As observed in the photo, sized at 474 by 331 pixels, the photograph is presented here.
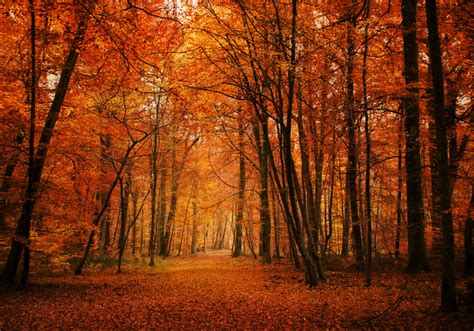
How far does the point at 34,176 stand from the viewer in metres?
9.05

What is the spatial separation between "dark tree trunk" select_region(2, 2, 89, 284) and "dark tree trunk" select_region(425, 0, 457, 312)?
823cm

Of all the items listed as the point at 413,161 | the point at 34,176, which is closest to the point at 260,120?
the point at 413,161

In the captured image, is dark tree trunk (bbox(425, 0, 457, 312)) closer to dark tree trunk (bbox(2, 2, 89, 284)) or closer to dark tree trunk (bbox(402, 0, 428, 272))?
dark tree trunk (bbox(402, 0, 428, 272))

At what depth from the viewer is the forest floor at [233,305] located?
577 cm

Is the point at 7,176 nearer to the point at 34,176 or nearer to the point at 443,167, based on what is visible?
the point at 34,176

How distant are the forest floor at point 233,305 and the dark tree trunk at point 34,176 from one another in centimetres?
85

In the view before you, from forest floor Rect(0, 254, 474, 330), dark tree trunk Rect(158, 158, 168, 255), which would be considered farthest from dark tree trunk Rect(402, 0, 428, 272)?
dark tree trunk Rect(158, 158, 168, 255)

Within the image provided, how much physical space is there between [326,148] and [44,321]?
1128cm

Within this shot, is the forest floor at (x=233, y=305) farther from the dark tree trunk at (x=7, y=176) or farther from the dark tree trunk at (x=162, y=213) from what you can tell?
the dark tree trunk at (x=162, y=213)

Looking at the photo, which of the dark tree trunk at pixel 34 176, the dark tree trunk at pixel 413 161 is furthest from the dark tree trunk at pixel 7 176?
the dark tree trunk at pixel 413 161

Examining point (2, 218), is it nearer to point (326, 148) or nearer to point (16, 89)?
point (16, 89)

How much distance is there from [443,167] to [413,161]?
19.7ft

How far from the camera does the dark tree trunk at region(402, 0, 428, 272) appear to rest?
33.4 ft

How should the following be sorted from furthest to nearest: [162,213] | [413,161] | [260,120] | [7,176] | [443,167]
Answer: [162,213] → [413,161] → [260,120] → [7,176] → [443,167]
